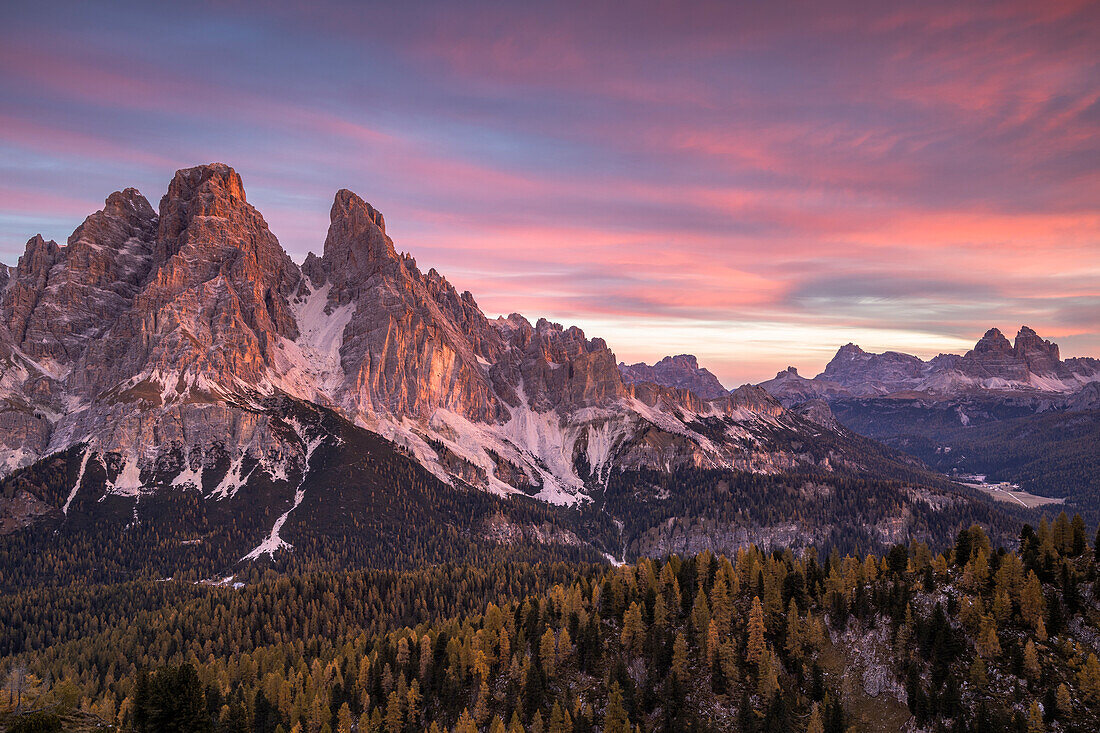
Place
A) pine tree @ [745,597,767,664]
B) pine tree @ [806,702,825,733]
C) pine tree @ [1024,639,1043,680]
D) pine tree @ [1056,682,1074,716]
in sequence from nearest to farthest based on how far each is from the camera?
pine tree @ [1056,682,1074,716] → pine tree @ [1024,639,1043,680] → pine tree @ [806,702,825,733] → pine tree @ [745,597,767,664]

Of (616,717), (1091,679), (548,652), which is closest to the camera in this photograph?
(1091,679)

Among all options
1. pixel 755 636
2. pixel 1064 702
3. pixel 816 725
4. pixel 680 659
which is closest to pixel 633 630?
pixel 680 659

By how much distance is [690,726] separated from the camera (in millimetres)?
118125

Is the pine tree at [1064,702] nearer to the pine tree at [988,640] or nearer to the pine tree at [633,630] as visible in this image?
the pine tree at [988,640]

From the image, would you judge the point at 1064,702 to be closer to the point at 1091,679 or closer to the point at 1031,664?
the point at 1091,679

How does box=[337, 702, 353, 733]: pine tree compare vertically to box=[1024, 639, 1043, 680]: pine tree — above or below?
below

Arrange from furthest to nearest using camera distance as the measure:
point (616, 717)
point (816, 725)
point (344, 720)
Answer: point (344, 720), point (616, 717), point (816, 725)

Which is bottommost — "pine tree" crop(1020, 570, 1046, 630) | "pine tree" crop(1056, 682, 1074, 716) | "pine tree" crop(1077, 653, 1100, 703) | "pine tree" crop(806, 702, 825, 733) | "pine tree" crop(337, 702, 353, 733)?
"pine tree" crop(337, 702, 353, 733)

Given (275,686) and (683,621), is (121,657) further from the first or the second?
(683,621)

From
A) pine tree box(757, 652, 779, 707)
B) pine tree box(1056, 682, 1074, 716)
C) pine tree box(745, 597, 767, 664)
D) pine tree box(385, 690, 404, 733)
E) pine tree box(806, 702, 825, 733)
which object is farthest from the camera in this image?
pine tree box(385, 690, 404, 733)

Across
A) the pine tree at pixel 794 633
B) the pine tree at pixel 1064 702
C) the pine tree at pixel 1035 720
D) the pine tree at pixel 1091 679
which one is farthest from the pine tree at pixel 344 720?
the pine tree at pixel 1091 679

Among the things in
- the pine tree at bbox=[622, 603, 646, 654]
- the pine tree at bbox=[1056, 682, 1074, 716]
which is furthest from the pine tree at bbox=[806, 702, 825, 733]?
the pine tree at bbox=[622, 603, 646, 654]

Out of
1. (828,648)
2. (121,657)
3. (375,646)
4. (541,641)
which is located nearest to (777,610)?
(828,648)

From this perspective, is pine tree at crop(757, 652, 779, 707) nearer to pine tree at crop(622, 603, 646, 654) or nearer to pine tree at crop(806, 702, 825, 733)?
pine tree at crop(806, 702, 825, 733)
